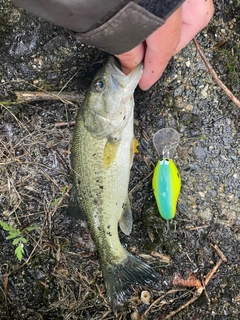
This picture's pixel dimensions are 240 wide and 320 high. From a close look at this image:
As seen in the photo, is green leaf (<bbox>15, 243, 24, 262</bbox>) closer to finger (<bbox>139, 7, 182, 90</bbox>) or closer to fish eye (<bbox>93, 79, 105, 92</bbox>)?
fish eye (<bbox>93, 79, 105, 92</bbox>)

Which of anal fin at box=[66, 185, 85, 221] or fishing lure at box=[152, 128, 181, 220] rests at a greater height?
fishing lure at box=[152, 128, 181, 220]

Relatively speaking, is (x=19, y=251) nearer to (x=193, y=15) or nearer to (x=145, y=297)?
(x=145, y=297)

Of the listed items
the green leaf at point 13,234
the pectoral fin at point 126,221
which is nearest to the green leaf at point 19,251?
the green leaf at point 13,234

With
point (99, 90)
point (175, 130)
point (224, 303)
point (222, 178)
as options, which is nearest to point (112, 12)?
point (99, 90)

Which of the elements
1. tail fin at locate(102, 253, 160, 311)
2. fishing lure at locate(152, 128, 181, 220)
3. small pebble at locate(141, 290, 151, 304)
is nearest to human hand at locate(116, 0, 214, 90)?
fishing lure at locate(152, 128, 181, 220)

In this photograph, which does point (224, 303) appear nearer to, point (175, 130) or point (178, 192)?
point (178, 192)

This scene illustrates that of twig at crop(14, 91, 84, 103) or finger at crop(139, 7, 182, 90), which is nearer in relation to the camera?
finger at crop(139, 7, 182, 90)
